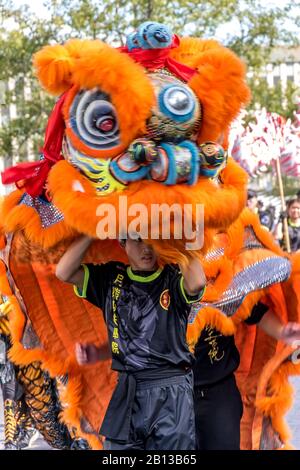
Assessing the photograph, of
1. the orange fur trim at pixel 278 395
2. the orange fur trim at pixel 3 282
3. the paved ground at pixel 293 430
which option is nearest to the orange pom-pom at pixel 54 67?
the orange fur trim at pixel 3 282

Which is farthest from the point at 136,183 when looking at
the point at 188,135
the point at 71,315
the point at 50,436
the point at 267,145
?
the point at 267,145

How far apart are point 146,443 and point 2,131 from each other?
20.5 meters

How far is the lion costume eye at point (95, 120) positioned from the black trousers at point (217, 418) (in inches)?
48.5

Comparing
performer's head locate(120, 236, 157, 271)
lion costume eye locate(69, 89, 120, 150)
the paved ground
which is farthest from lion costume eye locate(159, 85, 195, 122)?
the paved ground

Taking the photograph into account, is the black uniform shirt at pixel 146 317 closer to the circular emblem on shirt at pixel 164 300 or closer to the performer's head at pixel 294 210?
the circular emblem on shirt at pixel 164 300

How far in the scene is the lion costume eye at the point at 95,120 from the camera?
3.58 m

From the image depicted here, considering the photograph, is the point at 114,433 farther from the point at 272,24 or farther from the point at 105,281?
the point at 272,24

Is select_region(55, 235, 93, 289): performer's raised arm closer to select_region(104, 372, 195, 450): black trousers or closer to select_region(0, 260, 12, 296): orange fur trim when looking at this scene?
select_region(104, 372, 195, 450): black trousers

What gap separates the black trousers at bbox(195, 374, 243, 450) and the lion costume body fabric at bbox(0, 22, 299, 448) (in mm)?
281

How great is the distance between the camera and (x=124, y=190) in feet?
11.6

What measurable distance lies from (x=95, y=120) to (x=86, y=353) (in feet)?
3.48

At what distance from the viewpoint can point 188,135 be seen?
3645mm

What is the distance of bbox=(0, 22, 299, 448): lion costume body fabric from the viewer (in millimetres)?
3506

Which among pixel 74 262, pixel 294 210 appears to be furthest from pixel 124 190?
pixel 294 210
